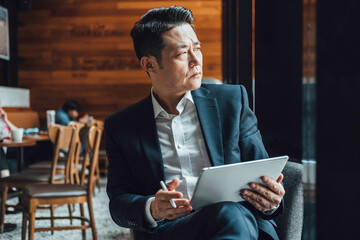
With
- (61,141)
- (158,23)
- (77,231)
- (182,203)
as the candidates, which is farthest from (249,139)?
(77,231)

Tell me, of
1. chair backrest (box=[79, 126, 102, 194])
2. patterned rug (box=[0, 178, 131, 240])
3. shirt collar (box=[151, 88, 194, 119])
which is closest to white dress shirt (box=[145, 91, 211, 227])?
shirt collar (box=[151, 88, 194, 119])

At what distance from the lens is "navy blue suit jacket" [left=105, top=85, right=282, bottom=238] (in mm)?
1420

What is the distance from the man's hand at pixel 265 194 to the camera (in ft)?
3.95

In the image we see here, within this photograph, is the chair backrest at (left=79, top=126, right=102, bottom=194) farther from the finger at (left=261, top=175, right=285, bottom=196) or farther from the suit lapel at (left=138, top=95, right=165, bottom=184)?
the finger at (left=261, top=175, right=285, bottom=196)

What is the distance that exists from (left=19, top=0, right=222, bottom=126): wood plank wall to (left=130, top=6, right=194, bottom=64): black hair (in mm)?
6624

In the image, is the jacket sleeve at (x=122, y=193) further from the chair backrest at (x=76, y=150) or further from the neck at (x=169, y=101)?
the chair backrest at (x=76, y=150)

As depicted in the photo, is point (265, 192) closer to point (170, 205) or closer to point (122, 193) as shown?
point (170, 205)

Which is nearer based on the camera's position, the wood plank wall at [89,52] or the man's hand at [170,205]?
the man's hand at [170,205]

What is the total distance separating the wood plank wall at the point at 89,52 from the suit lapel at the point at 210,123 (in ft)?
21.7

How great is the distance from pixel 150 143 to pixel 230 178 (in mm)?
417

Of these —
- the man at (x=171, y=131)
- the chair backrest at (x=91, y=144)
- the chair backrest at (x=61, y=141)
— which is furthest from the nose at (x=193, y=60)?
the chair backrest at (x=61, y=141)

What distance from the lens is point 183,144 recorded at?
58.5 inches
